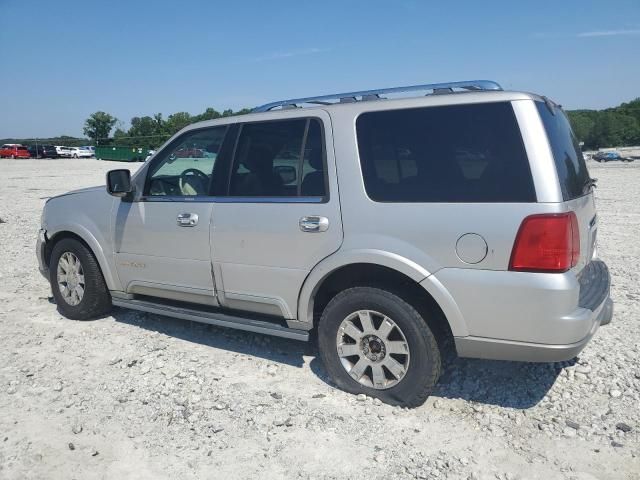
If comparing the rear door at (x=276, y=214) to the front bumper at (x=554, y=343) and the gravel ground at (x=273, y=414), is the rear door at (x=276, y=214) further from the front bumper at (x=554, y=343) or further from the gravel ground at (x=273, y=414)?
the front bumper at (x=554, y=343)

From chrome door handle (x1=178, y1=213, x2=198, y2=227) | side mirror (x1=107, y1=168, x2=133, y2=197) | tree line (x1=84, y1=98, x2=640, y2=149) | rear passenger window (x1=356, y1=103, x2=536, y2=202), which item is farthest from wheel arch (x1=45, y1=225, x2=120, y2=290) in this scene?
tree line (x1=84, y1=98, x2=640, y2=149)

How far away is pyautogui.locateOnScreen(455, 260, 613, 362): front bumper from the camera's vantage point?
118 inches

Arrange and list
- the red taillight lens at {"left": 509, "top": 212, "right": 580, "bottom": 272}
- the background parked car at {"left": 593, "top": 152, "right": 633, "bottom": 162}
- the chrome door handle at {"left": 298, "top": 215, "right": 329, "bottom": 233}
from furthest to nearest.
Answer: the background parked car at {"left": 593, "top": 152, "right": 633, "bottom": 162} < the chrome door handle at {"left": 298, "top": 215, "right": 329, "bottom": 233} < the red taillight lens at {"left": 509, "top": 212, "right": 580, "bottom": 272}

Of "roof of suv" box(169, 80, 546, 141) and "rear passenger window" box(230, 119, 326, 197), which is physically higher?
"roof of suv" box(169, 80, 546, 141)

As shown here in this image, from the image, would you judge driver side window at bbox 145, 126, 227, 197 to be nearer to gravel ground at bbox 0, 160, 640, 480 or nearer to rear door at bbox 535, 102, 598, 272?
gravel ground at bbox 0, 160, 640, 480

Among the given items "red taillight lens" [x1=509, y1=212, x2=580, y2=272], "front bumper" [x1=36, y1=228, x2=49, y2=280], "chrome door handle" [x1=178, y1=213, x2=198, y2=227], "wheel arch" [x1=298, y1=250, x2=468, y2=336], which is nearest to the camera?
"red taillight lens" [x1=509, y1=212, x2=580, y2=272]

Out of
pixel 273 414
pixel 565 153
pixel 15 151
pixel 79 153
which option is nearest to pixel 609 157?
pixel 79 153

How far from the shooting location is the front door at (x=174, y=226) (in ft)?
14.0

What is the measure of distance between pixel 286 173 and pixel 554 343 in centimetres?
210

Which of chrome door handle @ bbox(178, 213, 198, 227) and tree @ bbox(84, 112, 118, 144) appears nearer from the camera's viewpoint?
chrome door handle @ bbox(178, 213, 198, 227)

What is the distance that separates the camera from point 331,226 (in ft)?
11.8

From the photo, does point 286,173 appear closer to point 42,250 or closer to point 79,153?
point 42,250

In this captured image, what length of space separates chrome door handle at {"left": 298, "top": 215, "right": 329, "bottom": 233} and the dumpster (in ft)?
170

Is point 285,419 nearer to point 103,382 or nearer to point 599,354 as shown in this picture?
point 103,382
